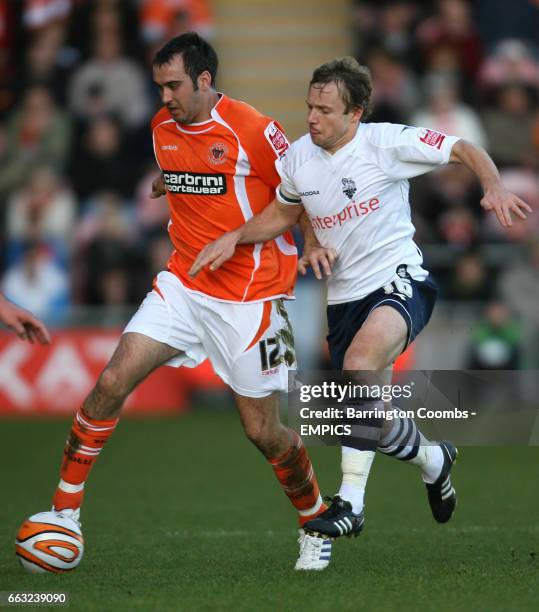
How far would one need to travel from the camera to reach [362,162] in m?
6.80

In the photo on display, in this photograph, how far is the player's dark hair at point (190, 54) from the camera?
23.1 feet

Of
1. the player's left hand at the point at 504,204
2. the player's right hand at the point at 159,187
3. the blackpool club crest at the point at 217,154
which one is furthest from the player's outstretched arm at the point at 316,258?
the player's right hand at the point at 159,187

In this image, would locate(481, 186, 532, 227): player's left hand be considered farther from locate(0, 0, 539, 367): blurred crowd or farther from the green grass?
locate(0, 0, 539, 367): blurred crowd

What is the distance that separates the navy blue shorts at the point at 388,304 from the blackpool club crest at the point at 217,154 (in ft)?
3.29

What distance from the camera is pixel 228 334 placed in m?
7.17

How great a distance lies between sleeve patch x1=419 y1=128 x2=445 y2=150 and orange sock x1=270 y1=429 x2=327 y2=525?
1.74m

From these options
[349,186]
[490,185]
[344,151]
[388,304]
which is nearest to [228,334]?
[388,304]

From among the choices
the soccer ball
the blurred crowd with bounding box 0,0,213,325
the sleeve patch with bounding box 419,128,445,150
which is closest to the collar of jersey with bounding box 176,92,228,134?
the sleeve patch with bounding box 419,128,445,150

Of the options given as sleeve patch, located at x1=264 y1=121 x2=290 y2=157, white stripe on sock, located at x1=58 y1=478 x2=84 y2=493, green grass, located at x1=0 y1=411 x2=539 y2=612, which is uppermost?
sleeve patch, located at x1=264 y1=121 x2=290 y2=157

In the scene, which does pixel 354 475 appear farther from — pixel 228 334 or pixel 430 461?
pixel 228 334

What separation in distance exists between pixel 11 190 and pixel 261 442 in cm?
1100

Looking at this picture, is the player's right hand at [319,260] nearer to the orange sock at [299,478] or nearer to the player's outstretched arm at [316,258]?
the player's outstretched arm at [316,258]

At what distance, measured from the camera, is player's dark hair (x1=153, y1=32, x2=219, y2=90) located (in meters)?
7.04

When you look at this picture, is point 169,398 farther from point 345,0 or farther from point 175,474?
point 345,0
